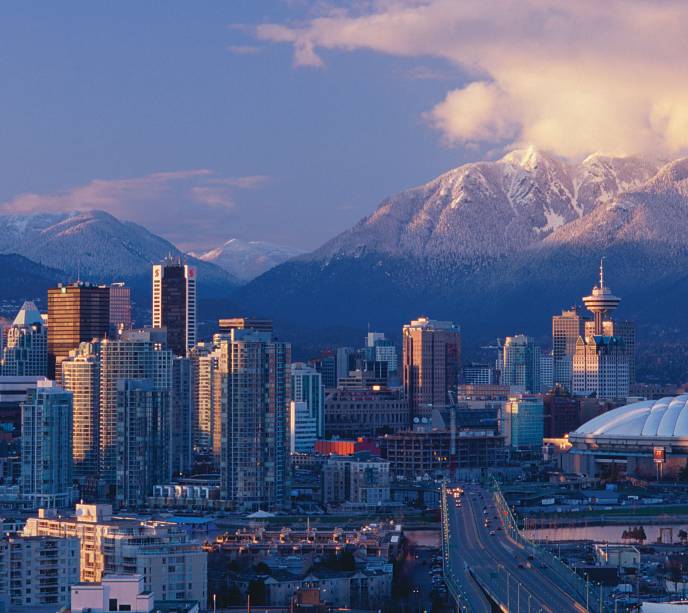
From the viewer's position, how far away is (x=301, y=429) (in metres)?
132

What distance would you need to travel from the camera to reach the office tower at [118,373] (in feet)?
356

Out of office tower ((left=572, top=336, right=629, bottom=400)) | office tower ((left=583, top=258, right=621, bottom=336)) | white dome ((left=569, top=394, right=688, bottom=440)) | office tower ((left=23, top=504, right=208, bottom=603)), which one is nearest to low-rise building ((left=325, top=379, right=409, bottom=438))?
office tower ((left=572, top=336, right=629, bottom=400))

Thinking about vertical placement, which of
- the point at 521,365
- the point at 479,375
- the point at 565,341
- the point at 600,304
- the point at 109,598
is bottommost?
the point at 109,598

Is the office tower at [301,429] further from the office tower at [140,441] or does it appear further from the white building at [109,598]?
the white building at [109,598]

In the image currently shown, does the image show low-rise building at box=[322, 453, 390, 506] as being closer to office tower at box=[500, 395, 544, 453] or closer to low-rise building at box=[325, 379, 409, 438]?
office tower at box=[500, 395, 544, 453]

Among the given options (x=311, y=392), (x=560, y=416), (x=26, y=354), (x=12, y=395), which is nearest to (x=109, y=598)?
(x=12, y=395)

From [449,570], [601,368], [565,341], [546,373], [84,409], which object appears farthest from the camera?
[565,341]

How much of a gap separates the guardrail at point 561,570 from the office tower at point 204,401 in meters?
32.0

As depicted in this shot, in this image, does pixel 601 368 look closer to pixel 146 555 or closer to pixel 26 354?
pixel 26 354

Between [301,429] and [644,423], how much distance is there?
1909 cm

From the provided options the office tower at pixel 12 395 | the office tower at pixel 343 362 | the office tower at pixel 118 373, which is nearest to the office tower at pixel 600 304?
the office tower at pixel 343 362

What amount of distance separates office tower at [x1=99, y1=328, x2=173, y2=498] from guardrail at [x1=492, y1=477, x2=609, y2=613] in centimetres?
1983

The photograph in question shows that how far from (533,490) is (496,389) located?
49.1 metres

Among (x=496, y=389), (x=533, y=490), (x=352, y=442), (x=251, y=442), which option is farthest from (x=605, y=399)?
(x=251, y=442)
